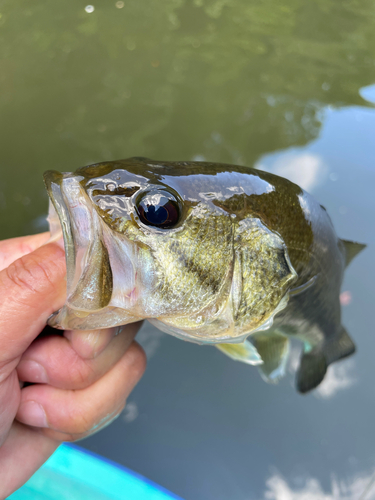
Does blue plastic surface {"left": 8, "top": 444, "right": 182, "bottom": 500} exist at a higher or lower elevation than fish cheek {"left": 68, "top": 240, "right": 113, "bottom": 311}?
lower

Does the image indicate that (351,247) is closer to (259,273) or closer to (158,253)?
(259,273)

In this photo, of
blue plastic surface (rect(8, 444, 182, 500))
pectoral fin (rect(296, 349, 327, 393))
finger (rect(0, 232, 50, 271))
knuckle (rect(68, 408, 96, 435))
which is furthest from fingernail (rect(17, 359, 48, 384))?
pectoral fin (rect(296, 349, 327, 393))

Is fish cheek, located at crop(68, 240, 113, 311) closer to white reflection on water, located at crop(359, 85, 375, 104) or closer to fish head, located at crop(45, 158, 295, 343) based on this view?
fish head, located at crop(45, 158, 295, 343)

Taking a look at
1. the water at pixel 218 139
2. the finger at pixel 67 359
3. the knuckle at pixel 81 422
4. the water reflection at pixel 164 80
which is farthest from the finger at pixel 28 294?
the water reflection at pixel 164 80

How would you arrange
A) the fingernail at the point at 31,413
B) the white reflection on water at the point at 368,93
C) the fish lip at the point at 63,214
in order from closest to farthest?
the fish lip at the point at 63,214
the fingernail at the point at 31,413
the white reflection on water at the point at 368,93

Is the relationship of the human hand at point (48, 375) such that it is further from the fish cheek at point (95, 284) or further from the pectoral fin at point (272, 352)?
the pectoral fin at point (272, 352)

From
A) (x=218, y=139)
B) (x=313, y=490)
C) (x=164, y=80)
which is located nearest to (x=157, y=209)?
(x=313, y=490)
